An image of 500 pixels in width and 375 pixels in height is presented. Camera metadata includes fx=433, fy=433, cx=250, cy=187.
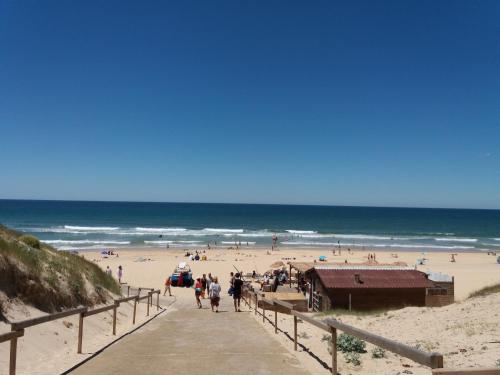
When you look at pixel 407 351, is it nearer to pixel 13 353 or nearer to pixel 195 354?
pixel 195 354

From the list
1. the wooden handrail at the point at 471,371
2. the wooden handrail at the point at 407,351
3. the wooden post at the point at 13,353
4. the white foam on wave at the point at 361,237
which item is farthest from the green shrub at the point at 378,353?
the white foam on wave at the point at 361,237

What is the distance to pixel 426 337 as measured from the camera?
10398 mm

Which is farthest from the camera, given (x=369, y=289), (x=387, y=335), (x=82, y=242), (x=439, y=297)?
(x=82, y=242)

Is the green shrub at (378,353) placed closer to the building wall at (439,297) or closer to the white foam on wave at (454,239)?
the building wall at (439,297)

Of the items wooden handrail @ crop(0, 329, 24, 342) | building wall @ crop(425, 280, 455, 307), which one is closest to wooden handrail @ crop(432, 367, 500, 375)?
wooden handrail @ crop(0, 329, 24, 342)

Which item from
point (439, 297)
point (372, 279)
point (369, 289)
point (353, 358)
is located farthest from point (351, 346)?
point (439, 297)

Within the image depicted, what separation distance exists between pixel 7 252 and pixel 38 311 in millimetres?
1593

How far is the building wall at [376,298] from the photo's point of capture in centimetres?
2041

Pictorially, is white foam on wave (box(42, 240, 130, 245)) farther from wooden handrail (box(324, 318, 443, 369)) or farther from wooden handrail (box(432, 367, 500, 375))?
wooden handrail (box(432, 367, 500, 375))

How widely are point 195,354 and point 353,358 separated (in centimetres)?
272

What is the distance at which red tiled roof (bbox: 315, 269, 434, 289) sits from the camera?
20.6 metres

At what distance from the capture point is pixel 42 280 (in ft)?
35.8

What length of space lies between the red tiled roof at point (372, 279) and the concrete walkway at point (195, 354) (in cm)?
1168

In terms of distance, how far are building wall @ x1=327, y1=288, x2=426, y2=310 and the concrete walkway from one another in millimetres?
11401
